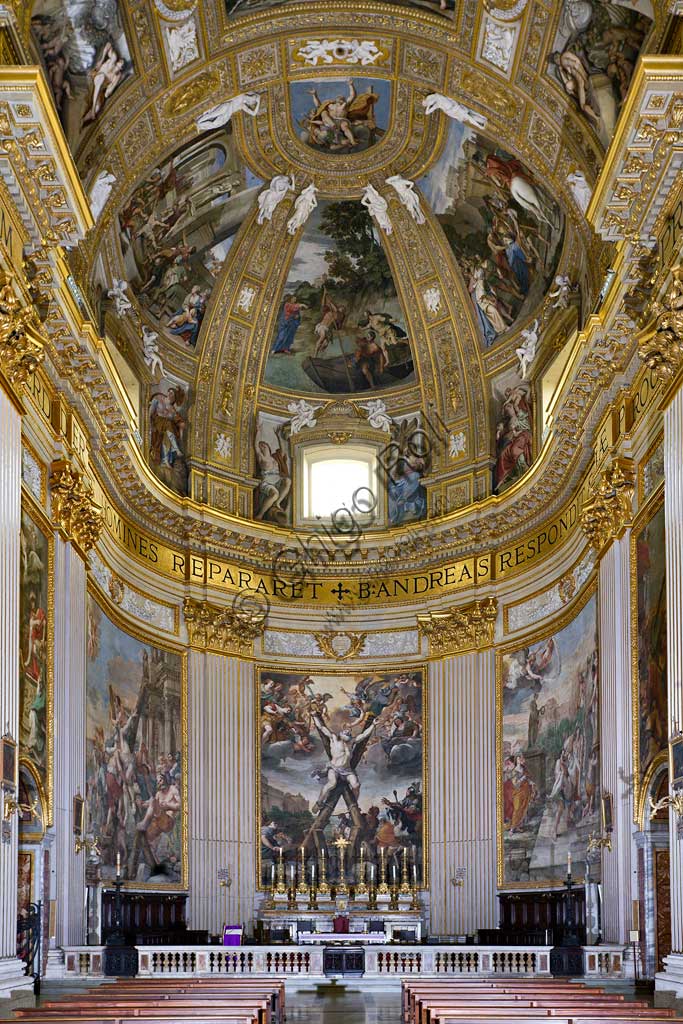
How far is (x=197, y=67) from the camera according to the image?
28.4 meters

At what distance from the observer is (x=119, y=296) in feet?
102

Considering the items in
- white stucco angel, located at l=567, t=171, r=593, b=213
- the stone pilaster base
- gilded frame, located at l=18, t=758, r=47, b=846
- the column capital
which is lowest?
the stone pilaster base

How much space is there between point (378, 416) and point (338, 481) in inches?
83.4

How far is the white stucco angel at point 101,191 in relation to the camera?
27.8m

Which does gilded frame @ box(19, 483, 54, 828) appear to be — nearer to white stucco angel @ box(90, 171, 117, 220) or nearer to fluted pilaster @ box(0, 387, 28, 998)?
fluted pilaster @ box(0, 387, 28, 998)

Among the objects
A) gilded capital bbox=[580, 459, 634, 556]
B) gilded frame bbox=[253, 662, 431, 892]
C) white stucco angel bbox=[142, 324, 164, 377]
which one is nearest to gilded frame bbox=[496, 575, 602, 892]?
gilded frame bbox=[253, 662, 431, 892]

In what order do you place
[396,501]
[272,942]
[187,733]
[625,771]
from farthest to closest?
[396,501]
[187,733]
[272,942]
[625,771]

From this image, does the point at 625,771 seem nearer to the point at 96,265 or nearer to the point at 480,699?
the point at 480,699

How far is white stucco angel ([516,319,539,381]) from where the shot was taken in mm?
33125

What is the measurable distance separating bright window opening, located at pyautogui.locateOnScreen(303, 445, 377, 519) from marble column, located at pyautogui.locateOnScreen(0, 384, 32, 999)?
55.5 ft

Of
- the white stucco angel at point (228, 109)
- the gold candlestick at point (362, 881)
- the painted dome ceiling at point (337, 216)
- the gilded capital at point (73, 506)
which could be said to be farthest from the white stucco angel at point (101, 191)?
the gold candlestick at point (362, 881)

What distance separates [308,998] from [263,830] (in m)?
8.99

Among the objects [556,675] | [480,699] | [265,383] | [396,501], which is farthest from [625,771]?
[265,383]

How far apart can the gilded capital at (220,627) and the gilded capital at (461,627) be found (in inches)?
170
